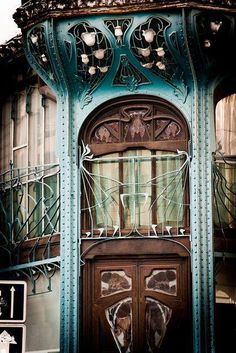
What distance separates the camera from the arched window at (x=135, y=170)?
26453mm

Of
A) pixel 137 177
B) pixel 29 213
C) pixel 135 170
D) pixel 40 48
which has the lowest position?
pixel 29 213

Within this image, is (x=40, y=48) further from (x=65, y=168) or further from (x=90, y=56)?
(x=65, y=168)

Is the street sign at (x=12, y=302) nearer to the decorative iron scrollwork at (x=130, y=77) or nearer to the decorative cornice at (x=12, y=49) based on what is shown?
the decorative iron scrollwork at (x=130, y=77)

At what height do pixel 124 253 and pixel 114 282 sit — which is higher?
pixel 124 253

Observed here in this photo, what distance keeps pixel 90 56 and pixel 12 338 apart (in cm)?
687

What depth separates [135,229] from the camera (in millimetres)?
26328

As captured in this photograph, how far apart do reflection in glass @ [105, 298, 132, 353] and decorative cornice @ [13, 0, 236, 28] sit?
Result: 5157 mm

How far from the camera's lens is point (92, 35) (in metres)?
→ 26.4

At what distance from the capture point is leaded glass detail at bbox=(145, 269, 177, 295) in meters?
26.0

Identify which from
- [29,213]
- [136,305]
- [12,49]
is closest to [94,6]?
[12,49]

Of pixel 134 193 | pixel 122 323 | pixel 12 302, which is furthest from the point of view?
pixel 134 193

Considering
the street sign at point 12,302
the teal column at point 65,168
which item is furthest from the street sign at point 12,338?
the teal column at point 65,168

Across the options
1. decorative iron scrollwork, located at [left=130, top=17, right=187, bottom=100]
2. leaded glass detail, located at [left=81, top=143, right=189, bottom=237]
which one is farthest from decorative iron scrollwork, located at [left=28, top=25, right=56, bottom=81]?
leaded glass detail, located at [left=81, top=143, right=189, bottom=237]

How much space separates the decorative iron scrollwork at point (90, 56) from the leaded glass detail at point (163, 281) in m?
3.43
